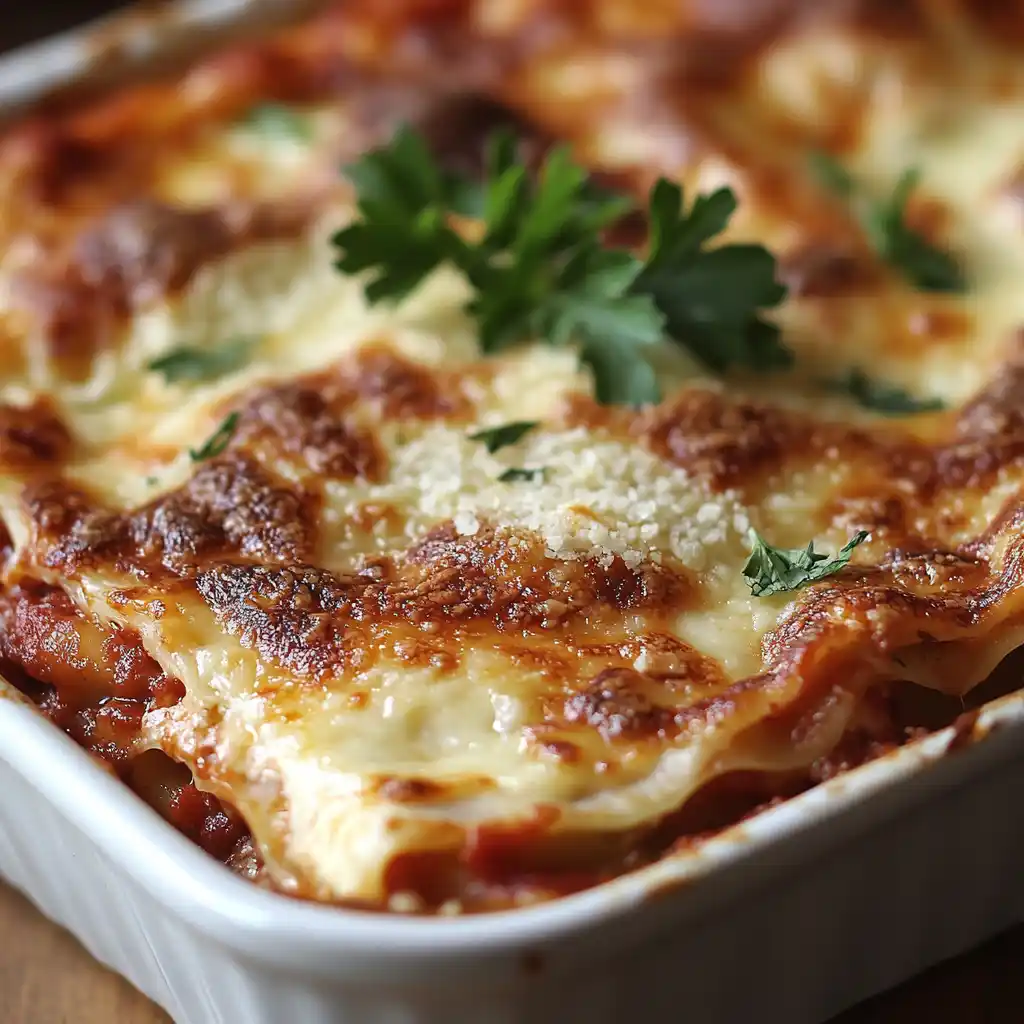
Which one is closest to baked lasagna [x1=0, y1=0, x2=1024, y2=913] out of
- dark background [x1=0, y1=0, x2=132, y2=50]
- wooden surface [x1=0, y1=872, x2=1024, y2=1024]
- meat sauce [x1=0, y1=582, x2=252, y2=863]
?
meat sauce [x1=0, y1=582, x2=252, y2=863]

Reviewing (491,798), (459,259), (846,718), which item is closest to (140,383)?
(459,259)

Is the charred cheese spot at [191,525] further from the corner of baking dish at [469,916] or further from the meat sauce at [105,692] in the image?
the corner of baking dish at [469,916]

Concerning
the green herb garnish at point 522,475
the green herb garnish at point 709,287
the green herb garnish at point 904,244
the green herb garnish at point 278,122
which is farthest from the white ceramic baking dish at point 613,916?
the green herb garnish at point 278,122

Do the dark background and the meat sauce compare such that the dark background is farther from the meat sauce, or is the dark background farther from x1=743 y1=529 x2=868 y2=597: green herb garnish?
x1=743 y1=529 x2=868 y2=597: green herb garnish

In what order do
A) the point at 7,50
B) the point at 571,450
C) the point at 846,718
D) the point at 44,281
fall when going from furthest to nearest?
the point at 7,50
the point at 44,281
the point at 571,450
the point at 846,718

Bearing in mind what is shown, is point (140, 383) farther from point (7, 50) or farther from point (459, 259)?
point (7, 50)
